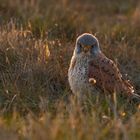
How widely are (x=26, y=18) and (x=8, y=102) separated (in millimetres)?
3252

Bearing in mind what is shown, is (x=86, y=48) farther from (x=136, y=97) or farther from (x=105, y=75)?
(x=136, y=97)

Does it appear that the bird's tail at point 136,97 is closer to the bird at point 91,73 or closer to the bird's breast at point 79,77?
the bird at point 91,73

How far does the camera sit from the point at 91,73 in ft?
21.1

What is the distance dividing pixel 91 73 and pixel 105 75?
198 mm

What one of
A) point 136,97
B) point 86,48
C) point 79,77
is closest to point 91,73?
point 79,77

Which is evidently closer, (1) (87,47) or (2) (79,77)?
(2) (79,77)

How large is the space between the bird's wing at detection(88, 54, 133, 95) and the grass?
0.14 meters

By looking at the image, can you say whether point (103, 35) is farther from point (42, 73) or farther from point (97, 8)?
point (97, 8)

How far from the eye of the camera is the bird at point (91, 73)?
21.0 ft

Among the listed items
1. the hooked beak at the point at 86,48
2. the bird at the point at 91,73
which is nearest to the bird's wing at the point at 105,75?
the bird at the point at 91,73

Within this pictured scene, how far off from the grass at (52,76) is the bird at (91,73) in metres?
0.12

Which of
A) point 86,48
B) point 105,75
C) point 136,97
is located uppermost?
point 86,48

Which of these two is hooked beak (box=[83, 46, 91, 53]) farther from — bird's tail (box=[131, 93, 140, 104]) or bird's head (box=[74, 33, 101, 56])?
bird's tail (box=[131, 93, 140, 104])

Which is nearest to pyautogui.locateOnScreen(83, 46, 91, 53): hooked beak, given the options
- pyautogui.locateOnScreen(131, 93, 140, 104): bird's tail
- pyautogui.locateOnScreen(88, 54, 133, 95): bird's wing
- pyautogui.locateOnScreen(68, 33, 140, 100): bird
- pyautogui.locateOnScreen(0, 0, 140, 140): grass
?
pyautogui.locateOnScreen(68, 33, 140, 100): bird
